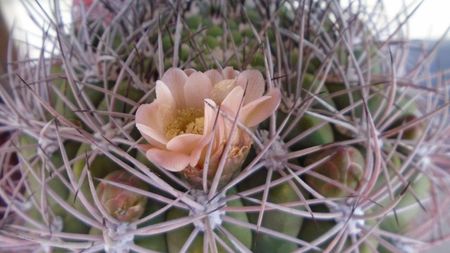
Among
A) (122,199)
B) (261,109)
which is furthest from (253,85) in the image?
(122,199)

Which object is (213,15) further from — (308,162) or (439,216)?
(439,216)

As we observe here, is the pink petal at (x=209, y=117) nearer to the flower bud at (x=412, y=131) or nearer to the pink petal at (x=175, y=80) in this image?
the pink petal at (x=175, y=80)

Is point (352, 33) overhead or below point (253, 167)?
overhead

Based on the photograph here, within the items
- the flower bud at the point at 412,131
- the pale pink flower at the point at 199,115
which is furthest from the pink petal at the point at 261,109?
the flower bud at the point at 412,131

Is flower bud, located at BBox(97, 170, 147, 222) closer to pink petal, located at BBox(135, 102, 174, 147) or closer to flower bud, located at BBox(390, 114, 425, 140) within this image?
pink petal, located at BBox(135, 102, 174, 147)

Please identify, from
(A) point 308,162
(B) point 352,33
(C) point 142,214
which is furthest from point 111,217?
(B) point 352,33

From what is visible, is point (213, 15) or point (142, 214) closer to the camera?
point (142, 214)

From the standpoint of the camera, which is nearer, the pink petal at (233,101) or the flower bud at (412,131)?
the pink petal at (233,101)
